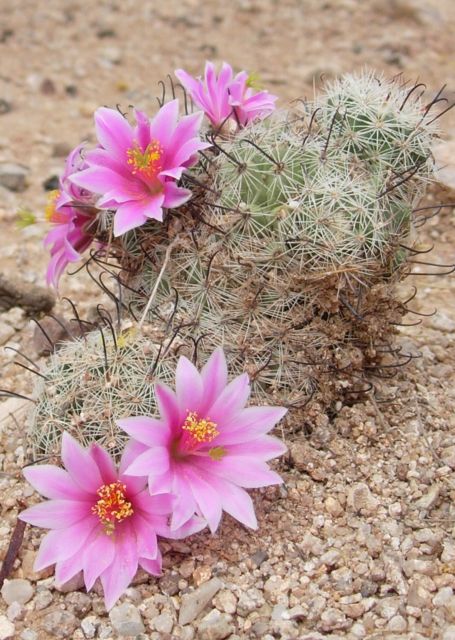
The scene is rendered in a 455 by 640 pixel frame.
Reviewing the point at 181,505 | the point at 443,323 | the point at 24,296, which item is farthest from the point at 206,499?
the point at 24,296

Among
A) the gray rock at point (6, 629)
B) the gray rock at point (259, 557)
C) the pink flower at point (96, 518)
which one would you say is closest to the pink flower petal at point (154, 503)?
the pink flower at point (96, 518)

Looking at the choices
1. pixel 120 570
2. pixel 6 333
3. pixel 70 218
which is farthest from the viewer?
pixel 6 333

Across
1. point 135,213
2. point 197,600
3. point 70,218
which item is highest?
point 135,213

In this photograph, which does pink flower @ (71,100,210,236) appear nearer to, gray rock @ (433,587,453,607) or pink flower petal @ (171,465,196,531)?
A: pink flower petal @ (171,465,196,531)

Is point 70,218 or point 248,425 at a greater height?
point 70,218

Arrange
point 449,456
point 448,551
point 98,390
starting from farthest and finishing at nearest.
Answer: point 449,456, point 98,390, point 448,551

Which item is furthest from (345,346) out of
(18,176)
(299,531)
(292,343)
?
(18,176)

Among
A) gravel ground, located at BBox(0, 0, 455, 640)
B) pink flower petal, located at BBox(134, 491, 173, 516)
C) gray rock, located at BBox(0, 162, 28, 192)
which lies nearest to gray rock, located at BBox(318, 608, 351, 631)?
gravel ground, located at BBox(0, 0, 455, 640)

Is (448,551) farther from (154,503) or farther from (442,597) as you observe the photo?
(154,503)
